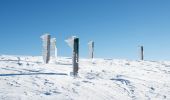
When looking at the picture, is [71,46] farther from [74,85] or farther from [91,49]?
[91,49]

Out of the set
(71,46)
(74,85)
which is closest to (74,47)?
(71,46)

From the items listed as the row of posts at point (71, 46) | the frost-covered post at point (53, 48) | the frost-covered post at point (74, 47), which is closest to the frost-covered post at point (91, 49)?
the row of posts at point (71, 46)

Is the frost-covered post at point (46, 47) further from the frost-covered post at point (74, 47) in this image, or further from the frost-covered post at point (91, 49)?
the frost-covered post at point (91, 49)

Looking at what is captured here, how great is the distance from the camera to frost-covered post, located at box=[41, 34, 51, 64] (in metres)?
24.1

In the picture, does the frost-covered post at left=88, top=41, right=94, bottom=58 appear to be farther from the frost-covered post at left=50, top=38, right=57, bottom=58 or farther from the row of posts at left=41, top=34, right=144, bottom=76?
the frost-covered post at left=50, top=38, right=57, bottom=58

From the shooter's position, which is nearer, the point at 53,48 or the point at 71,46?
the point at 71,46

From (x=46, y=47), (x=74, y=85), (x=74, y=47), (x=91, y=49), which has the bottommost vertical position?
(x=74, y=85)

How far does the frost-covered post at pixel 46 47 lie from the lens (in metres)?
24.1

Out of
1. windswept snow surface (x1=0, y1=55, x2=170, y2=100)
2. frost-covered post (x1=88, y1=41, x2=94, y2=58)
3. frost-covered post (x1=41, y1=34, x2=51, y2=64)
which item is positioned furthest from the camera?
frost-covered post (x1=88, y1=41, x2=94, y2=58)

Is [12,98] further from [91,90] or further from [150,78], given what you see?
[150,78]

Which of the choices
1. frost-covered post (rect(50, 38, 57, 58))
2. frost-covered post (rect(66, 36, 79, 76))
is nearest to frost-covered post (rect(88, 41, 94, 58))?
frost-covered post (rect(50, 38, 57, 58))

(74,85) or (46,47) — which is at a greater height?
(46,47)

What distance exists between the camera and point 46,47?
24.2 meters

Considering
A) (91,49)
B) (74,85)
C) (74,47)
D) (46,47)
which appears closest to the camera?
(74,85)
